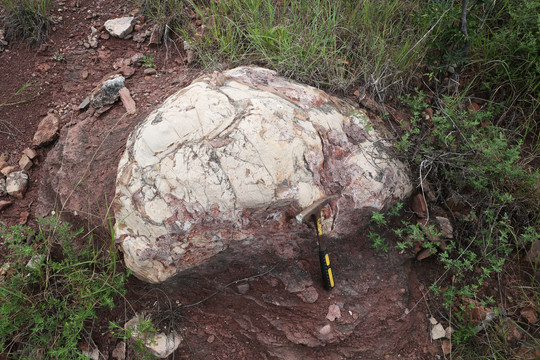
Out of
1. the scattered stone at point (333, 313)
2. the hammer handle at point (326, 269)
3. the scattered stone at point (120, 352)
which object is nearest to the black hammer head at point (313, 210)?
the hammer handle at point (326, 269)

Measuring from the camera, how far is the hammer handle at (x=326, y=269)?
78.7 inches

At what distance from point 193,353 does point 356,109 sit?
181cm

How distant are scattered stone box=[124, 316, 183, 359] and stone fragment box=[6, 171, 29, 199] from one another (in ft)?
3.91

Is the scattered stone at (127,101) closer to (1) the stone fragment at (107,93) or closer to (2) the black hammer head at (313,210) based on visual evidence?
(1) the stone fragment at (107,93)

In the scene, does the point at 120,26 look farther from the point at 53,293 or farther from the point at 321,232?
the point at 321,232

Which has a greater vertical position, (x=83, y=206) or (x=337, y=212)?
(x=337, y=212)

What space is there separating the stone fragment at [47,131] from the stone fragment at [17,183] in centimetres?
25

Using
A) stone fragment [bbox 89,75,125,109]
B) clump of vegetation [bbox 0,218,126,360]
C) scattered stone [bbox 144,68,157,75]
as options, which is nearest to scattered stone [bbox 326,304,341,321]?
clump of vegetation [bbox 0,218,126,360]

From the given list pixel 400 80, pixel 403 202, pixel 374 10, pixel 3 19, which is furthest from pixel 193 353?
pixel 3 19

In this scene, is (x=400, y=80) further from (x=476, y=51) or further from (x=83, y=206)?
(x=83, y=206)

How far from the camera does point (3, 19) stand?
3.03m

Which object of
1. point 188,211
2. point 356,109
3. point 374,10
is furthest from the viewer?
point 374,10

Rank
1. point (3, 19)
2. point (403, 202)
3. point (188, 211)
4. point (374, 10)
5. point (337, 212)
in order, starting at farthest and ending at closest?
point (3, 19), point (374, 10), point (403, 202), point (337, 212), point (188, 211)

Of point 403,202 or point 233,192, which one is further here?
point 403,202
